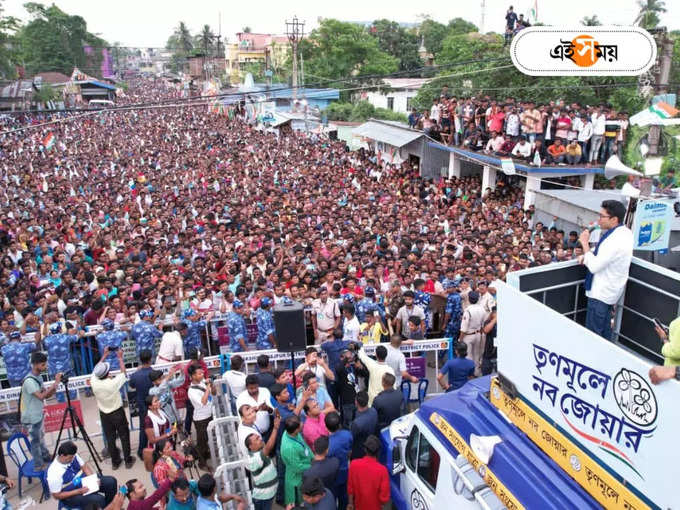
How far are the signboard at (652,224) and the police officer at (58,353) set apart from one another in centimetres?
790

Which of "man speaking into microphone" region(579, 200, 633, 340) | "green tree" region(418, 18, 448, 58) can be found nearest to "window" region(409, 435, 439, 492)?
"man speaking into microphone" region(579, 200, 633, 340)

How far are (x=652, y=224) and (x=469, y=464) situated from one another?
5.47m

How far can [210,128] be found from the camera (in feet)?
127

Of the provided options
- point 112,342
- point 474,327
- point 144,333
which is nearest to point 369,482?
point 474,327

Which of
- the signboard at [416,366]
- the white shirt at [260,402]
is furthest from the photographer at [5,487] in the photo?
the signboard at [416,366]

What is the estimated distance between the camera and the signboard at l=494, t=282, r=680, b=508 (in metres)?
2.72

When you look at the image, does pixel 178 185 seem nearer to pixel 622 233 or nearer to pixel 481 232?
pixel 481 232

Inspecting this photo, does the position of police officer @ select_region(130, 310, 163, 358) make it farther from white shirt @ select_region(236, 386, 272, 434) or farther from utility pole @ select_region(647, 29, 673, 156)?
utility pole @ select_region(647, 29, 673, 156)

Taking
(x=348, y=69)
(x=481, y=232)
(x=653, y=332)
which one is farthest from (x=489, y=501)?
(x=348, y=69)

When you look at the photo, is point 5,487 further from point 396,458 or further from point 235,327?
point 396,458

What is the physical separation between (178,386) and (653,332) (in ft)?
16.8

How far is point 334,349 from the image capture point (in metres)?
6.79

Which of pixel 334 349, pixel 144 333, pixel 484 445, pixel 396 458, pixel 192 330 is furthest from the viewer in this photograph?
pixel 192 330

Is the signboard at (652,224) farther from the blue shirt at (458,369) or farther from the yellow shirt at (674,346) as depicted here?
the yellow shirt at (674,346)
